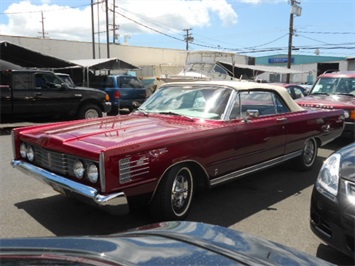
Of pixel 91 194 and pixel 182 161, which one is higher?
pixel 182 161

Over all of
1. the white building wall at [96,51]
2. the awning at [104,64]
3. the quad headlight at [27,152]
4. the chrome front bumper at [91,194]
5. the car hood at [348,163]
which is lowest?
the chrome front bumper at [91,194]

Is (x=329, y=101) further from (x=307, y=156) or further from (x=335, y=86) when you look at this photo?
(x=307, y=156)

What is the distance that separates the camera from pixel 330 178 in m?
3.32

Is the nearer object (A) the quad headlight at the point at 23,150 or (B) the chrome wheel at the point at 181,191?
(B) the chrome wheel at the point at 181,191

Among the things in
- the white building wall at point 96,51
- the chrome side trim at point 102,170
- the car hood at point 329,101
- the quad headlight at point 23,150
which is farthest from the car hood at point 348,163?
the white building wall at point 96,51

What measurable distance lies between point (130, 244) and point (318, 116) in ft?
18.1

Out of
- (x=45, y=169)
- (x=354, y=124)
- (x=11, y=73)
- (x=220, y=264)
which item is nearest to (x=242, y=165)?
(x=45, y=169)

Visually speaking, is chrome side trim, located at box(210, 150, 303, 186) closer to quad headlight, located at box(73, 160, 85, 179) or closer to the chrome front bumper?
the chrome front bumper

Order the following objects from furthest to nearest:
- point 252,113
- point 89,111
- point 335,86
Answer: point 89,111 < point 335,86 < point 252,113

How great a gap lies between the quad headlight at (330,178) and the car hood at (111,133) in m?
1.39

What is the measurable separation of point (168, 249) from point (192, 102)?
136 inches

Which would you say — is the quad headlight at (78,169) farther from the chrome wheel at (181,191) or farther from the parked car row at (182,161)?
the chrome wheel at (181,191)

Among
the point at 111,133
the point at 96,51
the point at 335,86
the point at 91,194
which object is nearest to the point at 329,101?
the point at 335,86

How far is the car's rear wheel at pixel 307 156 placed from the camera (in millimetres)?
6258
